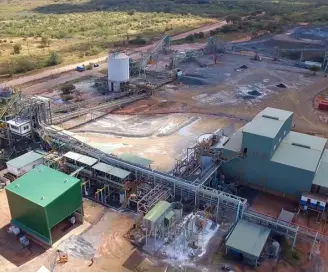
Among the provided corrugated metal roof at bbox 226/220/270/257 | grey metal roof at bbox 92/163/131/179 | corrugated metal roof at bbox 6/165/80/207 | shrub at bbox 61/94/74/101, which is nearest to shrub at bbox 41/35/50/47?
shrub at bbox 61/94/74/101

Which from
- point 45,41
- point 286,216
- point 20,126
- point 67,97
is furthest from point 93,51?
point 286,216

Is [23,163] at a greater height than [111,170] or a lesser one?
lesser

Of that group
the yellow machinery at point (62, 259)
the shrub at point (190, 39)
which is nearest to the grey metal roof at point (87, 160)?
the yellow machinery at point (62, 259)

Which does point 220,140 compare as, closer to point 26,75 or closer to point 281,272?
point 281,272

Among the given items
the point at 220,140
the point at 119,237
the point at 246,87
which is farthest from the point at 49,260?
the point at 246,87

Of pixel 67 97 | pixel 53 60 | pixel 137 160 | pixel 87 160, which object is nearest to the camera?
pixel 87 160

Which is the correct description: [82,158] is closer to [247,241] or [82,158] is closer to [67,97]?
[247,241]
